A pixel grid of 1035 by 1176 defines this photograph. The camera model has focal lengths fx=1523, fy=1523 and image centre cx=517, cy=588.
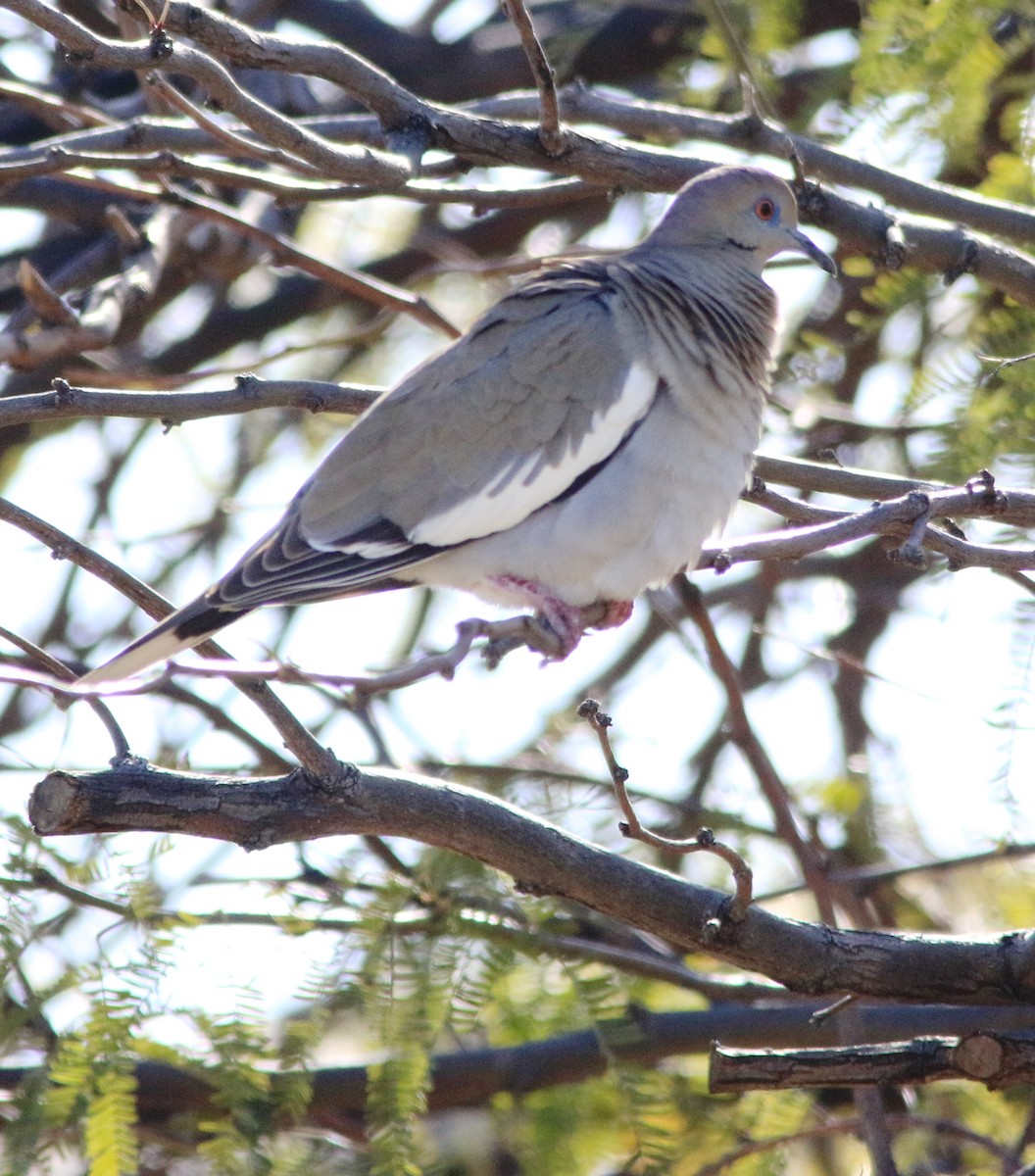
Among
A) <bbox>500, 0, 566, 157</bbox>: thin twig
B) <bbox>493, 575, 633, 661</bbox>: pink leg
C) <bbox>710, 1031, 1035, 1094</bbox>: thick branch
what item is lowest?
<bbox>710, 1031, 1035, 1094</bbox>: thick branch

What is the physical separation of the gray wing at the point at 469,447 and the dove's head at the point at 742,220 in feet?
1.83

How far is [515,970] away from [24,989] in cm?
98

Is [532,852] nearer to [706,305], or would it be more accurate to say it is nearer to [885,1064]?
[885,1064]

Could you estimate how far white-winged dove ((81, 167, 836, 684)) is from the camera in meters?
2.71

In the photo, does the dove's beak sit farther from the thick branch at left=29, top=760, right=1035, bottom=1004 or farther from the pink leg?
the thick branch at left=29, top=760, right=1035, bottom=1004

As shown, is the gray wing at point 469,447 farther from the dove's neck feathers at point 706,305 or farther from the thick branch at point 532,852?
the thick branch at point 532,852

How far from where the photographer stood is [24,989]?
2582 millimetres

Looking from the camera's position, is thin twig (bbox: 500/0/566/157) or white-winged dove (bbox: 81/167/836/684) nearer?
thin twig (bbox: 500/0/566/157)

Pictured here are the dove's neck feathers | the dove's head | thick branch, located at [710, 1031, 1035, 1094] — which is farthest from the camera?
the dove's head

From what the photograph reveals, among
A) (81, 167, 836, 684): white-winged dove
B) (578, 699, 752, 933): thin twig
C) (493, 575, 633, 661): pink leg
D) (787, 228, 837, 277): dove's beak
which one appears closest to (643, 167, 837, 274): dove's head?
(787, 228, 837, 277): dove's beak

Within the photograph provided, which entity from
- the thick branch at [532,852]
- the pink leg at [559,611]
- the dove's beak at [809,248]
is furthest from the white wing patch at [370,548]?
the dove's beak at [809,248]

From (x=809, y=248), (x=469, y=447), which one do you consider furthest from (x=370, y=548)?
(x=809, y=248)

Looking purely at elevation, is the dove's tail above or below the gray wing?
below

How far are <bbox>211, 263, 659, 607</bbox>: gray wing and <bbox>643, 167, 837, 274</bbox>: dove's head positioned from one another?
0.56 metres
